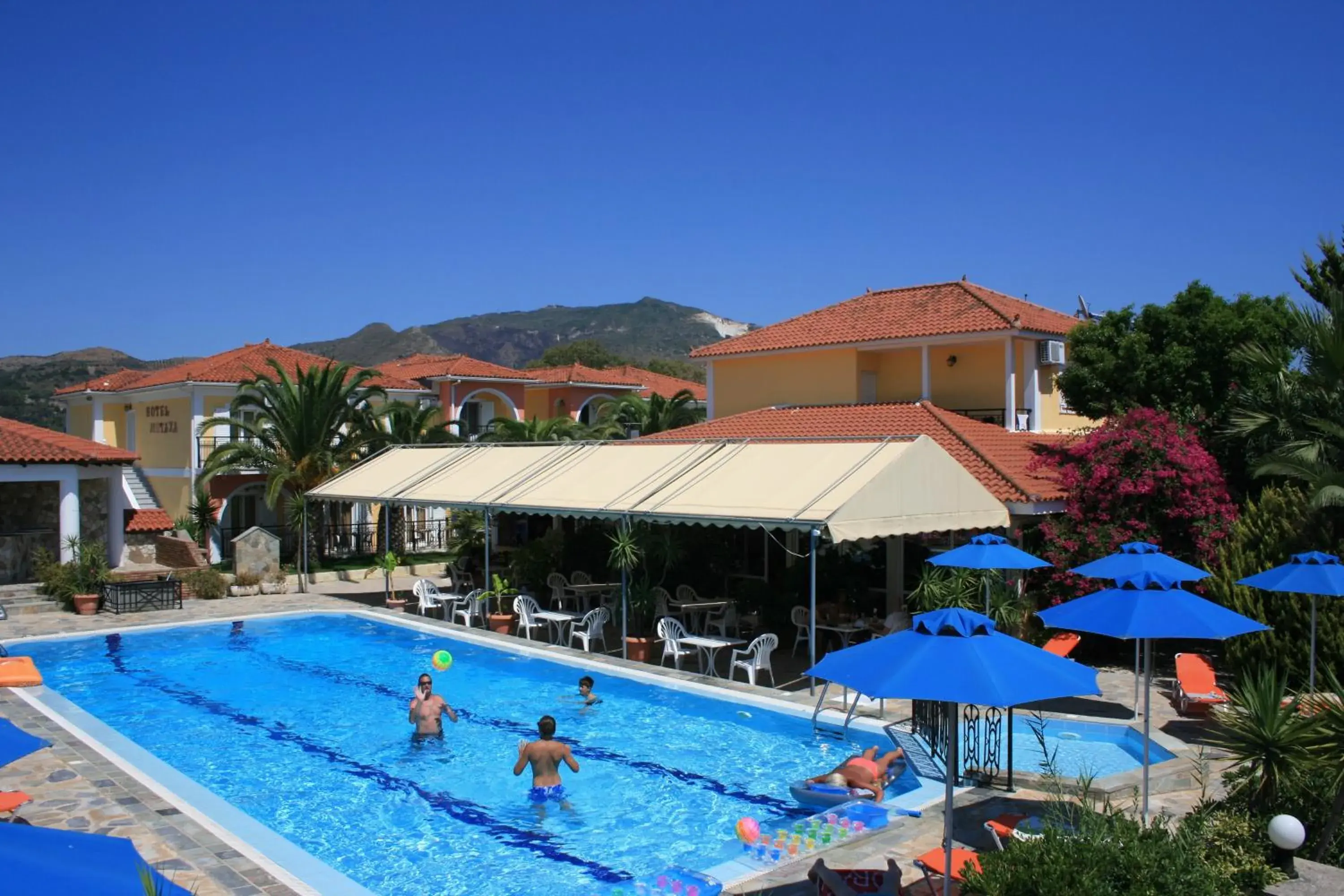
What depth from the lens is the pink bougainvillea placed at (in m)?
18.4

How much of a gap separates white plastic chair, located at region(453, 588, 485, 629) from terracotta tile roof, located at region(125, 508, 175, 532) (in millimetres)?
14528

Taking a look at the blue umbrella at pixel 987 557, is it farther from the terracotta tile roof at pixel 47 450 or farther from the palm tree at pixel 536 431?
the terracotta tile roof at pixel 47 450

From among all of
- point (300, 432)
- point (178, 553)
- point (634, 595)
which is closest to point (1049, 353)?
point (634, 595)

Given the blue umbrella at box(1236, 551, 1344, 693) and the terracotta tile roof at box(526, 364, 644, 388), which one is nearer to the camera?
the blue umbrella at box(1236, 551, 1344, 693)

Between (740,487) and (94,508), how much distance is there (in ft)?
79.7

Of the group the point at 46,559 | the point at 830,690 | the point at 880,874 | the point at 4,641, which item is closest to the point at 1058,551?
the point at 830,690

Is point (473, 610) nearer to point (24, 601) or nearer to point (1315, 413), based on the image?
point (24, 601)

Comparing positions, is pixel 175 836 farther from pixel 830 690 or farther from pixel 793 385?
pixel 793 385

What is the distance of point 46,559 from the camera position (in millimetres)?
29812

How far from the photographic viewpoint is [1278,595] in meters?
15.6

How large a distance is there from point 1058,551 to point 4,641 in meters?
21.2

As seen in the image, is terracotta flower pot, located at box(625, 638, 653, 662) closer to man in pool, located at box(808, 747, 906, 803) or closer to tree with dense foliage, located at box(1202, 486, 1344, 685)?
man in pool, located at box(808, 747, 906, 803)

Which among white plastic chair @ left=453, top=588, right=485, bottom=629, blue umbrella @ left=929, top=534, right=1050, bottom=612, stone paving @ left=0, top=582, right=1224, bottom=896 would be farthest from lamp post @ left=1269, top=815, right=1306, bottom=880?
white plastic chair @ left=453, top=588, right=485, bottom=629

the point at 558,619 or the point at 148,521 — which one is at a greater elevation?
the point at 148,521
